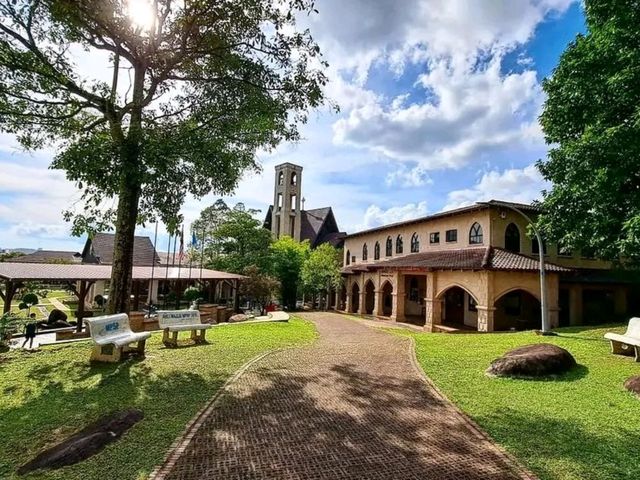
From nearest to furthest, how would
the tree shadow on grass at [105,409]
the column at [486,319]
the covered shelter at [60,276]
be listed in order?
the tree shadow on grass at [105,409] → the covered shelter at [60,276] → the column at [486,319]

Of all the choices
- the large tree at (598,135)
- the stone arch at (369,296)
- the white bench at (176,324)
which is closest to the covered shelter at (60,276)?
the white bench at (176,324)

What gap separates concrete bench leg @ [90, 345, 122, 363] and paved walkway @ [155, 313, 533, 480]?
3.14 metres

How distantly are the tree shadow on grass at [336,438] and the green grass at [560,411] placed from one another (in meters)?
0.48

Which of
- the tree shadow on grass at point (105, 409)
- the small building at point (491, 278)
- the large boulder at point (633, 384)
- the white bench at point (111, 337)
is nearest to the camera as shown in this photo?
the tree shadow on grass at point (105, 409)

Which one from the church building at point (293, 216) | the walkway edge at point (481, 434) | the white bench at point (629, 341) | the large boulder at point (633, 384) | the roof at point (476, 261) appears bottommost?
the walkway edge at point (481, 434)

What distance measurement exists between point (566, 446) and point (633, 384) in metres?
3.59

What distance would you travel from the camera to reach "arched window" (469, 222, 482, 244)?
2236 cm

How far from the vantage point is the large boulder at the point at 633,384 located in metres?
7.27

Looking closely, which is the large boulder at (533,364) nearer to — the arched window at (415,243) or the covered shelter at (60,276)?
the covered shelter at (60,276)

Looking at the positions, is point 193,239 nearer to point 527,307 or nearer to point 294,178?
point 294,178

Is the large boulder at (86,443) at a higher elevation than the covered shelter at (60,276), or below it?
below

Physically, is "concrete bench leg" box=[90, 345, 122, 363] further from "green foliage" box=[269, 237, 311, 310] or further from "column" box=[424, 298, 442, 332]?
"green foliage" box=[269, 237, 311, 310]

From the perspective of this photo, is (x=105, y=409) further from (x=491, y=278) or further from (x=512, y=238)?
(x=512, y=238)

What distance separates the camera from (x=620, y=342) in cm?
1039
